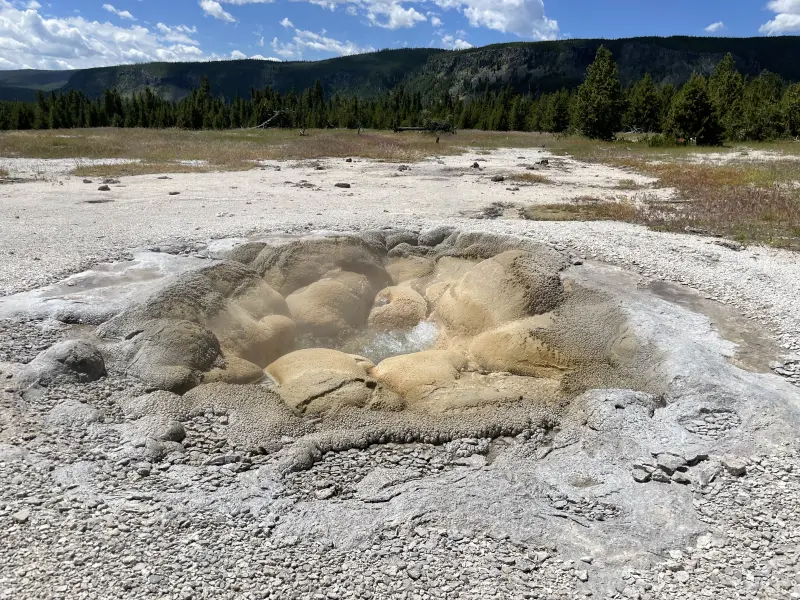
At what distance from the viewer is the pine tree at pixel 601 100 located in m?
54.7

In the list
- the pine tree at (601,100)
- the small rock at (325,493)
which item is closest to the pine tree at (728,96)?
the pine tree at (601,100)

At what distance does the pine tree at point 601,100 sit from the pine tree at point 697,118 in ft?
29.5

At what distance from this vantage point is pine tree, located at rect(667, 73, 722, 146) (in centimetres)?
4497

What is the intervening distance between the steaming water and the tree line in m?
47.3

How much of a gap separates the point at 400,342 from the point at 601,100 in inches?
2075

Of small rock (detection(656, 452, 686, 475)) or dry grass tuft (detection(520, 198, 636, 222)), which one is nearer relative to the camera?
small rock (detection(656, 452, 686, 475))

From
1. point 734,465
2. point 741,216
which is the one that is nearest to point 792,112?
point 741,216

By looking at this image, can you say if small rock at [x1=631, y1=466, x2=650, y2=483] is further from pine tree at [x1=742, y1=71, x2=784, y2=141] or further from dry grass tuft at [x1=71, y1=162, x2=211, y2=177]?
pine tree at [x1=742, y1=71, x2=784, y2=141]

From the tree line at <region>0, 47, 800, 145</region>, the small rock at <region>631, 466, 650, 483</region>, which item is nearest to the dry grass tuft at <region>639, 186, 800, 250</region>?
the small rock at <region>631, 466, 650, 483</region>

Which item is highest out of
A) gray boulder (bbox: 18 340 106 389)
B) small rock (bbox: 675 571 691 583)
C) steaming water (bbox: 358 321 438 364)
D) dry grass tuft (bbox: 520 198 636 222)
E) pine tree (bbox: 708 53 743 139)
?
pine tree (bbox: 708 53 743 139)

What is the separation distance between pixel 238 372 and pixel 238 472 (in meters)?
2.31

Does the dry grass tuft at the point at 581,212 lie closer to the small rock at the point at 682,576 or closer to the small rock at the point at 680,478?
the small rock at the point at 680,478

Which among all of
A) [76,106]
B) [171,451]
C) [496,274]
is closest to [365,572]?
[171,451]

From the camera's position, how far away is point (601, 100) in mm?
54312
